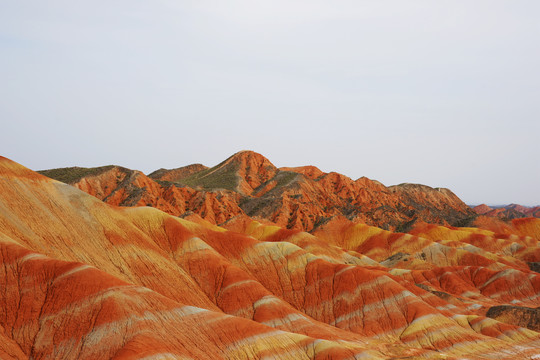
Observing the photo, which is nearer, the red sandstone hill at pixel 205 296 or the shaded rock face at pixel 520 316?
the red sandstone hill at pixel 205 296

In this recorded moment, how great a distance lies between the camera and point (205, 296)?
77.4 metres

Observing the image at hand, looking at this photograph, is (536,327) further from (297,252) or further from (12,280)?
(12,280)

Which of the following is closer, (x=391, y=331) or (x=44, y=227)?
→ (x=44, y=227)

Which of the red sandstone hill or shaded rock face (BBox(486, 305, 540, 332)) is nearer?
the red sandstone hill

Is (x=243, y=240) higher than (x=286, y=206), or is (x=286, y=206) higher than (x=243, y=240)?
(x=286, y=206)

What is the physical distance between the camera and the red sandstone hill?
49.4m

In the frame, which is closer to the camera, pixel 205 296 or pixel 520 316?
pixel 205 296

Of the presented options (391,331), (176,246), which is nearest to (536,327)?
(391,331)

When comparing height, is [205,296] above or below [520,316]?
above

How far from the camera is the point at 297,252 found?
97.3m

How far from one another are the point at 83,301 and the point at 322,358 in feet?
93.9

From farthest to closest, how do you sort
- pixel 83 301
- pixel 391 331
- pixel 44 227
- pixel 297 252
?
pixel 297 252 → pixel 391 331 → pixel 44 227 → pixel 83 301

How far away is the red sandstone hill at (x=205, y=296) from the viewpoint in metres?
49.4

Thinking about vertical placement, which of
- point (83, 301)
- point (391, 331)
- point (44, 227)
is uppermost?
point (44, 227)
